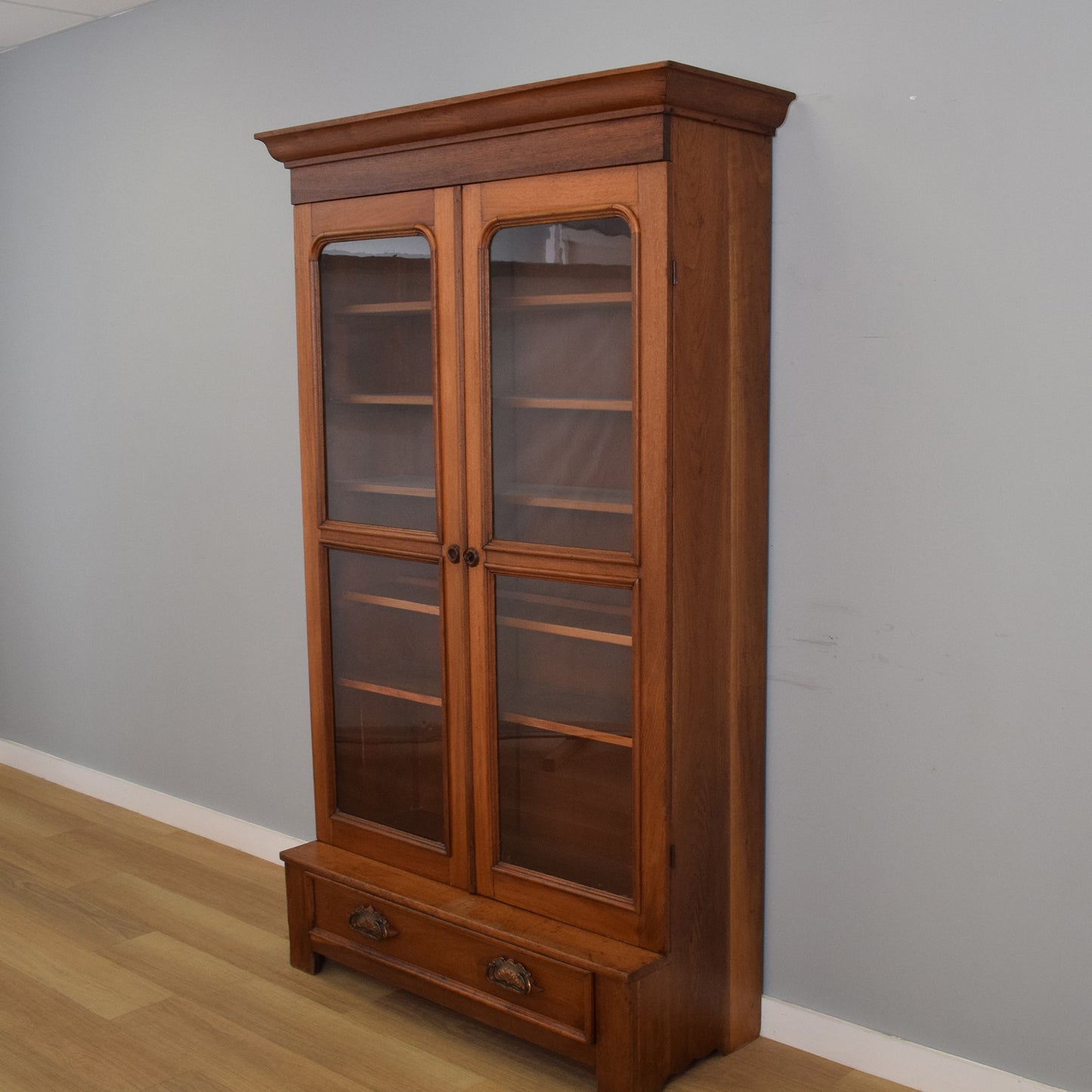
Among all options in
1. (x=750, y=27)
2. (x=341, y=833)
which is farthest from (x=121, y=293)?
(x=750, y=27)

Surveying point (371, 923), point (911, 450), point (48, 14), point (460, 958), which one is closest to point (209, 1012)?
point (371, 923)

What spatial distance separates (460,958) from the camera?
2.16 metres

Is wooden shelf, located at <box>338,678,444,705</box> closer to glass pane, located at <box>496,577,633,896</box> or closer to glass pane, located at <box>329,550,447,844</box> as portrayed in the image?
glass pane, located at <box>329,550,447,844</box>

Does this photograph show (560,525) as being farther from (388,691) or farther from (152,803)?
(152,803)

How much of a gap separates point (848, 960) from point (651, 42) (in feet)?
5.22

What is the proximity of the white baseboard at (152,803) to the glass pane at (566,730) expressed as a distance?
108cm

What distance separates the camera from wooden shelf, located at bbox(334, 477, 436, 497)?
7.15 feet

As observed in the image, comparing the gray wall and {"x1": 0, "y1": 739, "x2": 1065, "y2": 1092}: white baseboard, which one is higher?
the gray wall

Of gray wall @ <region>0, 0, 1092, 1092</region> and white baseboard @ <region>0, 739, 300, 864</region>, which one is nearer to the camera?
gray wall @ <region>0, 0, 1092, 1092</region>

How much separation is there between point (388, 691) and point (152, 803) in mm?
1345

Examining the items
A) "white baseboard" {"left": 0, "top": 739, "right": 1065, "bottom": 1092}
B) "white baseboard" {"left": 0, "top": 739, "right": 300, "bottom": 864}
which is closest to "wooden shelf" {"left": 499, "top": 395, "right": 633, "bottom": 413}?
"white baseboard" {"left": 0, "top": 739, "right": 1065, "bottom": 1092}

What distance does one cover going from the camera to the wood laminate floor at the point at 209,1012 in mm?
2074

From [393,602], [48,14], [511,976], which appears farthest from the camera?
[48,14]

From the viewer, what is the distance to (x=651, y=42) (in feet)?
7.04
